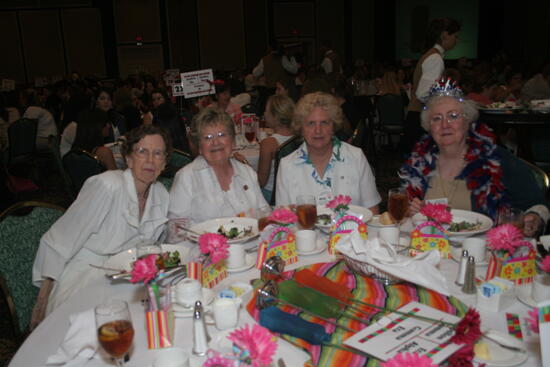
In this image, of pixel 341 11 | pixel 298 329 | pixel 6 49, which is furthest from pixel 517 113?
pixel 6 49

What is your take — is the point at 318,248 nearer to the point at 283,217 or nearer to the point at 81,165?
the point at 283,217

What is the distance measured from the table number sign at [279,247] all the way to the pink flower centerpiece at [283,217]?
67 mm

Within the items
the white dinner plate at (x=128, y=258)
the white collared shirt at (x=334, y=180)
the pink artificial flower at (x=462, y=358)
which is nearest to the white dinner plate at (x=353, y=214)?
the white collared shirt at (x=334, y=180)

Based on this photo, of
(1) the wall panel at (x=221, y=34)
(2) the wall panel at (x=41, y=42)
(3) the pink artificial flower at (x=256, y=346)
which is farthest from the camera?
(1) the wall panel at (x=221, y=34)

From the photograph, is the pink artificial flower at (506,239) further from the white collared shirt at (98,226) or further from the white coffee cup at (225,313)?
the white collared shirt at (98,226)

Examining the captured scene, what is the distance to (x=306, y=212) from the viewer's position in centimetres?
203

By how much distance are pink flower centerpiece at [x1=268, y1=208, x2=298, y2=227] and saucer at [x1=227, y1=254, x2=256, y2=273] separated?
0.56 ft

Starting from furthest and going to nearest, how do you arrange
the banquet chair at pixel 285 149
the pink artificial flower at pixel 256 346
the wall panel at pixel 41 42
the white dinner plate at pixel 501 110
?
the wall panel at pixel 41 42 < the white dinner plate at pixel 501 110 < the banquet chair at pixel 285 149 < the pink artificial flower at pixel 256 346

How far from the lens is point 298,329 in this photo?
132 centimetres

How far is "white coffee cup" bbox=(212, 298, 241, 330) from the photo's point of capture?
1404 millimetres

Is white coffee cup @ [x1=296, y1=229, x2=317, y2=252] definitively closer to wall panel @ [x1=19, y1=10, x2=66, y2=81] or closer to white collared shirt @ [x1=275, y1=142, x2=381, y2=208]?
white collared shirt @ [x1=275, y1=142, x2=381, y2=208]

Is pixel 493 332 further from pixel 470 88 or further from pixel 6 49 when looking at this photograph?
pixel 6 49

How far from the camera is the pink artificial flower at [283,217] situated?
2000 millimetres

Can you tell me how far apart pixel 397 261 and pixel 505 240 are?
350mm
